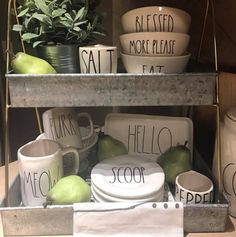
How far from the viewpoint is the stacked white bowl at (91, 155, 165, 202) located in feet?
1.79

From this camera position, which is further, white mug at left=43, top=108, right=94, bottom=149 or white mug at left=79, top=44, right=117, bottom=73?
white mug at left=43, top=108, right=94, bottom=149

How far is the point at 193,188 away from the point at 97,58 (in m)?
0.30

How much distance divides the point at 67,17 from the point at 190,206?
15.1 inches

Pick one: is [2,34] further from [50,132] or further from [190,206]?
[190,206]

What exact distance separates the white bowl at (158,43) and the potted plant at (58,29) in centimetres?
9

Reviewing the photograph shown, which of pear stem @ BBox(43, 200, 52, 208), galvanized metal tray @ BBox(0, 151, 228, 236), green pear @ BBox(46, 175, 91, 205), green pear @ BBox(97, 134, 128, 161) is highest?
green pear @ BBox(97, 134, 128, 161)

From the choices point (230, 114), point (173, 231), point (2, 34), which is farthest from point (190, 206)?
point (2, 34)

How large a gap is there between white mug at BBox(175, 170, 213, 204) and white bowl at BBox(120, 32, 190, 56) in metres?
0.23

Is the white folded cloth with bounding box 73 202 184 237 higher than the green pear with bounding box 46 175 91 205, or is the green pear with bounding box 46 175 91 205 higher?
the green pear with bounding box 46 175 91 205

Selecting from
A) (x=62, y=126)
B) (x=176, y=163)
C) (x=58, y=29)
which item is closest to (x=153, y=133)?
(x=176, y=163)

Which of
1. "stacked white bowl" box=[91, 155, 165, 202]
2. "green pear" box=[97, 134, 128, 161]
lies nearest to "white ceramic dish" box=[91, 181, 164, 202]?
"stacked white bowl" box=[91, 155, 165, 202]

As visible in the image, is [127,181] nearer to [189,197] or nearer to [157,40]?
[189,197]

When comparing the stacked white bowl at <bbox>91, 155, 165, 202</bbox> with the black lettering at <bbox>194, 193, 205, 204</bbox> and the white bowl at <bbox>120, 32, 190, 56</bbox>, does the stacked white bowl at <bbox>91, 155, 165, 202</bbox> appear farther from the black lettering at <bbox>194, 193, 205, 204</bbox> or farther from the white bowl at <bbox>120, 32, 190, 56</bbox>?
the white bowl at <bbox>120, 32, 190, 56</bbox>

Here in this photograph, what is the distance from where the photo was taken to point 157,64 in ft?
1.78
